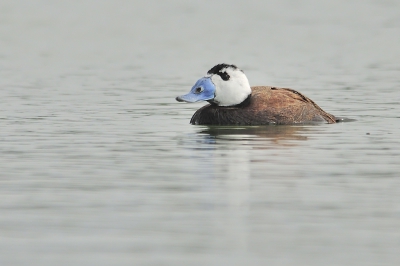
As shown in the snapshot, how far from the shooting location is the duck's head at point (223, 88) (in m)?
16.9

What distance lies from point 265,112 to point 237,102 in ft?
1.37

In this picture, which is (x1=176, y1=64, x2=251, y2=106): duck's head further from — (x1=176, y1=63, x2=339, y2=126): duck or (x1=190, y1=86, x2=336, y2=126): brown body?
(x1=190, y1=86, x2=336, y2=126): brown body

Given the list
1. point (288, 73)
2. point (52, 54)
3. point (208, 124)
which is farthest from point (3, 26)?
point (208, 124)

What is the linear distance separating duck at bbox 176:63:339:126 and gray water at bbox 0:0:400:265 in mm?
304

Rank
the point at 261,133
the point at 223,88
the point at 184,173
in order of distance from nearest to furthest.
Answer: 1. the point at 184,173
2. the point at 261,133
3. the point at 223,88

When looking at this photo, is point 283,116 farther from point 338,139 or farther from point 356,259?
point 356,259

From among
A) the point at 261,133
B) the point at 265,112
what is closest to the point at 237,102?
the point at 265,112

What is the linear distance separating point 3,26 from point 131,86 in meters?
14.8

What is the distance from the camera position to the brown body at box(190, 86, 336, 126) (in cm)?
1672

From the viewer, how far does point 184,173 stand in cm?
1161

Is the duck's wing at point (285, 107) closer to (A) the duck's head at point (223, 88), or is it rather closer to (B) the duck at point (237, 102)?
(B) the duck at point (237, 102)

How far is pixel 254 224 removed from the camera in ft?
29.2

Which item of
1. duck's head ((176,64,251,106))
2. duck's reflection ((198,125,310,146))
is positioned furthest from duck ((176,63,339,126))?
duck's reflection ((198,125,310,146))

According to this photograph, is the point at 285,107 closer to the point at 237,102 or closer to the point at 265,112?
the point at 265,112
